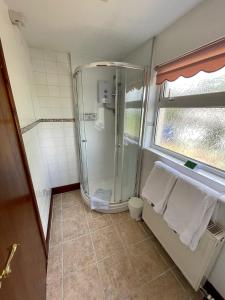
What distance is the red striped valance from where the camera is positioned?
955 mm

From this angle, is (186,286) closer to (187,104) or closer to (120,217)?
(120,217)

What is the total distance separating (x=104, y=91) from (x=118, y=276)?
80.6 inches

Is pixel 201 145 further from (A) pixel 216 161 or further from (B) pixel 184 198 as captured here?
(B) pixel 184 198

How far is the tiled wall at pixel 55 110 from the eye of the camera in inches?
73.3

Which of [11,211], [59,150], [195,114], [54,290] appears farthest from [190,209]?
[59,150]

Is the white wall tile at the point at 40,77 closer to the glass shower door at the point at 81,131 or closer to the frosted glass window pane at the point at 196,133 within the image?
the glass shower door at the point at 81,131

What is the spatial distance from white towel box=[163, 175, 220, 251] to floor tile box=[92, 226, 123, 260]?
0.69 m

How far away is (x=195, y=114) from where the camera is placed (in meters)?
1.25

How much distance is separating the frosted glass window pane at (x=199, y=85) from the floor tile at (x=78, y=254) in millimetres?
1828

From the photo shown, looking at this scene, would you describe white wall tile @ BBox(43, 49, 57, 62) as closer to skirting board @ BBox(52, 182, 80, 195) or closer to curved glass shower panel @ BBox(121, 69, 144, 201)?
curved glass shower panel @ BBox(121, 69, 144, 201)

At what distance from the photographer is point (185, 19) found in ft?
3.77

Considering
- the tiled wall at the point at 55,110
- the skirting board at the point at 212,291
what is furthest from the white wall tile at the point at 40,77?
the skirting board at the point at 212,291

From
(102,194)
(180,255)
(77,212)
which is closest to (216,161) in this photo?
(180,255)

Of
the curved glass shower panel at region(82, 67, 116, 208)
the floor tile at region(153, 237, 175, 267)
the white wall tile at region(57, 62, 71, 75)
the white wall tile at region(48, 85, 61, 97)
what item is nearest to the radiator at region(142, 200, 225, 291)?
the floor tile at region(153, 237, 175, 267)
